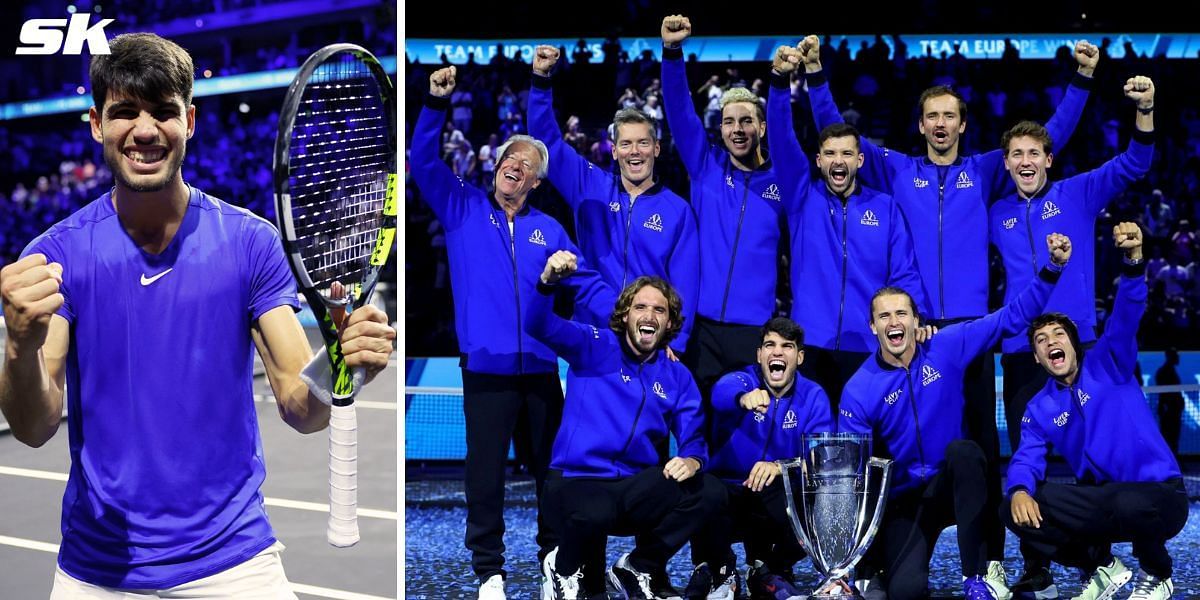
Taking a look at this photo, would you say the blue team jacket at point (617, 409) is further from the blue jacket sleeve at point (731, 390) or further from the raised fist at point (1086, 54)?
the raised fist at point (1086, 54)

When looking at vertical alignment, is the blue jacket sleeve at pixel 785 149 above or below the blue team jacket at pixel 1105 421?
above

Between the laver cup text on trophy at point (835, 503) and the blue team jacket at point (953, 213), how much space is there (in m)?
0.94

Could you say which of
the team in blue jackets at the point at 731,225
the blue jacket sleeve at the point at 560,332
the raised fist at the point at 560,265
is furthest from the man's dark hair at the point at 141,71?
the team in blue jackets at the point at 731,225

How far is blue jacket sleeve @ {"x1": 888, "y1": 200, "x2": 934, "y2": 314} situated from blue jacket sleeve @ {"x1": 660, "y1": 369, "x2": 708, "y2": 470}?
968 mm

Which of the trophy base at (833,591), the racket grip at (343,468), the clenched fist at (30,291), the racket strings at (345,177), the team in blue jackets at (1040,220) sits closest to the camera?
the clenched fist at (30,291)

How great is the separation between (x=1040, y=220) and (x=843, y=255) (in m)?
0.84

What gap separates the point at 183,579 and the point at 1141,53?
536 centimetres

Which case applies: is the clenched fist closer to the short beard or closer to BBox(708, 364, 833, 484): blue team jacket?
the short beard

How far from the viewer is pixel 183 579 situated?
267cm

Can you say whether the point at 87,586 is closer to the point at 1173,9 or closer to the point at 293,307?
the point at 293,307

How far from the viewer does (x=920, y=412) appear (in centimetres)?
493

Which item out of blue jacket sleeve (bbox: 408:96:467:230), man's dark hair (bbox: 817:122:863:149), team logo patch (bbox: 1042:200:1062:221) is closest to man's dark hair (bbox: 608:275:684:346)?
blue jacket sleeve (bbox: 408:96:467:230)

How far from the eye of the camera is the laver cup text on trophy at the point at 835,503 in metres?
4.51

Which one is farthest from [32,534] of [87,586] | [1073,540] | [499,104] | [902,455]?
[1073,540]
